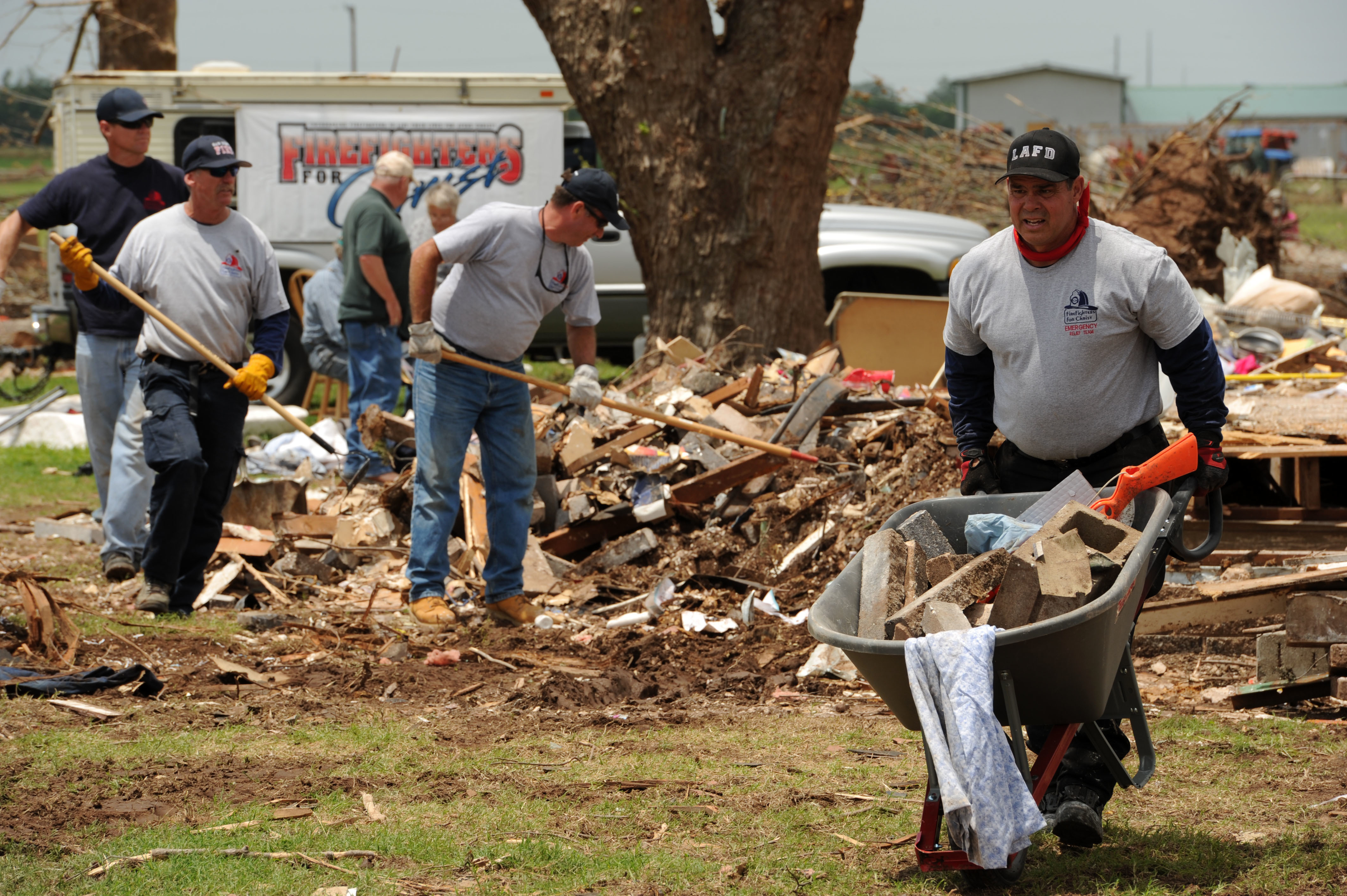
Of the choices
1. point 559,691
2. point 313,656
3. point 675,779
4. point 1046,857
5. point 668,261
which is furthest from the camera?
point 668,261

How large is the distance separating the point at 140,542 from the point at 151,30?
10.6m

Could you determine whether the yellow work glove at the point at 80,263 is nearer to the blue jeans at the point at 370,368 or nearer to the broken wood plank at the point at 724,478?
the blue jeans at the point at 370,368

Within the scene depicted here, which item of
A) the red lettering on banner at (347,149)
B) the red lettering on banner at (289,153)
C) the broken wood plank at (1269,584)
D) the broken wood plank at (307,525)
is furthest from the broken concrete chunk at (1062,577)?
the red lettering on banner at (289,153)

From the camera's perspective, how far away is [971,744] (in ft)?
9.60

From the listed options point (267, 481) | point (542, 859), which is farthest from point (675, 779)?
point (267, 481)

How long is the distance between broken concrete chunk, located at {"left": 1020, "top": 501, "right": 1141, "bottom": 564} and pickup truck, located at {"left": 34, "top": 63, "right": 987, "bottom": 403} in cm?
830

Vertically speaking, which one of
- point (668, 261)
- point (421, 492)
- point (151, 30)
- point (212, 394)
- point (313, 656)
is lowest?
point (313, 656)

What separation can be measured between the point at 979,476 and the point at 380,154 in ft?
29.0

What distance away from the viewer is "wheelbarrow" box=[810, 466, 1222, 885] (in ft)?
9.84

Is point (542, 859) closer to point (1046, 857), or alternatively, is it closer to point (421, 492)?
point (1046, 857)

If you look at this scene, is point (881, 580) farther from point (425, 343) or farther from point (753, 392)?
point (753, 392)

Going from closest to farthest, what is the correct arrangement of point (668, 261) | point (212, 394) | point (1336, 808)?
point (1336, 808) < point (212, 394) < point (668, 261)

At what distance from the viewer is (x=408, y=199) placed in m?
11.2

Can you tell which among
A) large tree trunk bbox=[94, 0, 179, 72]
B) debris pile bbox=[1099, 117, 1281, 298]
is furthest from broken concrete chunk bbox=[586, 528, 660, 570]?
large tree trunk bbox=[94, 0, 179, 72]
